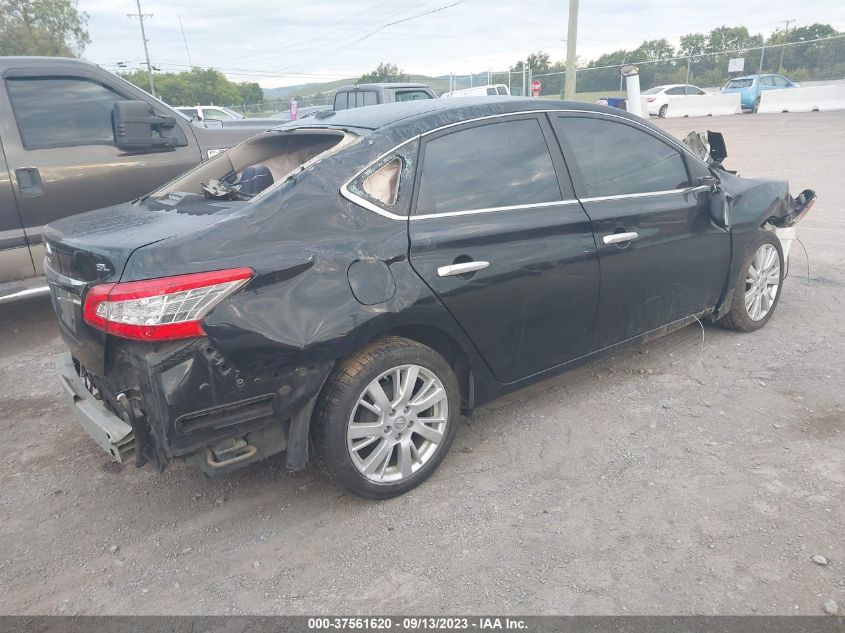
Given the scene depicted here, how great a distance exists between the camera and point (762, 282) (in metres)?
4.70

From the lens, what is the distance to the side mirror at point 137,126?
16.7ft

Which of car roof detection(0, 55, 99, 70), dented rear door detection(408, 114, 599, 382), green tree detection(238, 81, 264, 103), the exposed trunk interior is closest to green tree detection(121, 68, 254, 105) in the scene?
green tree detection(238, 81, 264, 103)

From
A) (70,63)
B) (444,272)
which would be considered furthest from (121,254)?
(70,63)

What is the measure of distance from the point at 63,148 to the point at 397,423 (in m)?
3.88

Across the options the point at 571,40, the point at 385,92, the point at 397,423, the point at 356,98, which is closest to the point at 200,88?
the point at 571,40

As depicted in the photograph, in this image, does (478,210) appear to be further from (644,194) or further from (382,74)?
(382,74)

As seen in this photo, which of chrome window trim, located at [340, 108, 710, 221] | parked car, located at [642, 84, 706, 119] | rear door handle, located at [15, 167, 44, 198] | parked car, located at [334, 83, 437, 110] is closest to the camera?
chrome window trim, located at [340, 108, 710, 221]

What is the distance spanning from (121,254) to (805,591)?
2830 millimetres

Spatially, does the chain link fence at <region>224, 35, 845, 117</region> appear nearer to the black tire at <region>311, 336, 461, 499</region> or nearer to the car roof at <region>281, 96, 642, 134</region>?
the car roof at <region>281, 96, 642, 134</region>

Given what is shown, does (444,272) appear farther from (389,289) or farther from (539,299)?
(539,299)

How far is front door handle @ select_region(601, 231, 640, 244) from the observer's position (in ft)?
11.6

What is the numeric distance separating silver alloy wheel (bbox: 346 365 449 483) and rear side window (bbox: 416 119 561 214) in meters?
0.79

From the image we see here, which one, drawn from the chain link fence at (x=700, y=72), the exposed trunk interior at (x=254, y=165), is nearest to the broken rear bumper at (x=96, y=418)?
the exposed trunk interior at (x=254, y=165)

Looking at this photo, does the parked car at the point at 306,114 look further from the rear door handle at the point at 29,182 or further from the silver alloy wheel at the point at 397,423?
the rear door handle at the point at 29,182
